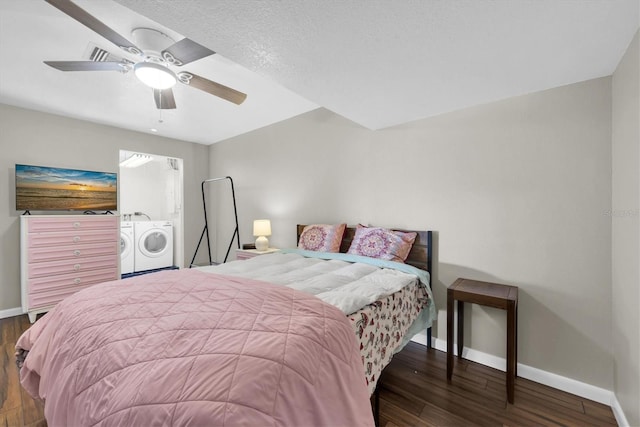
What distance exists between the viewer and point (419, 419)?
1.58 m

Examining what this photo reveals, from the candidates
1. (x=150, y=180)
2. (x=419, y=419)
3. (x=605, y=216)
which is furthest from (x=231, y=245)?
(x=605, y=216)

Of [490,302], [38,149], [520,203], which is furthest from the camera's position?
[38,149]

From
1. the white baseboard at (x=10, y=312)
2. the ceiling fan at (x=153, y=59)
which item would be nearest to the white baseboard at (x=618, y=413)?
the ceiling fan at (x=153, y=59)

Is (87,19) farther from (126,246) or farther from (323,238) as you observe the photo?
(126,246)

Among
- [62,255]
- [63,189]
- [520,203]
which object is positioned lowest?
[62,255]

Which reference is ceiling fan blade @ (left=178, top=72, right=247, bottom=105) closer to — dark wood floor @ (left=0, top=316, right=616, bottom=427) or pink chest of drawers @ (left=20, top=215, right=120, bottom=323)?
dark wood floor @ (left=0, top=316, right=616, bottom=427)

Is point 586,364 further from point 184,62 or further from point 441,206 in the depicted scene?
point 184,62

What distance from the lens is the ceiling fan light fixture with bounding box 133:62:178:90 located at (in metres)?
1.93

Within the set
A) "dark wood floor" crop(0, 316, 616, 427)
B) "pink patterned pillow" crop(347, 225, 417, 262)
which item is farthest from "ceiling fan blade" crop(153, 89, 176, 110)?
"dark wood floor" crop(0, 316, 616, 427)

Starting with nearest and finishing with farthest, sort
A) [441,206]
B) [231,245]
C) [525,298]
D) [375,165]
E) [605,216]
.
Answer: [605,216], [525,298], [441,206], [375,165], [231,245]

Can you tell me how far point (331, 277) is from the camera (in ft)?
6.16

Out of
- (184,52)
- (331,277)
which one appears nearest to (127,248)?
(184,52)

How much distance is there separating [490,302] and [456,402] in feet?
2.24

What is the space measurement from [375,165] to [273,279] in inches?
66.5
